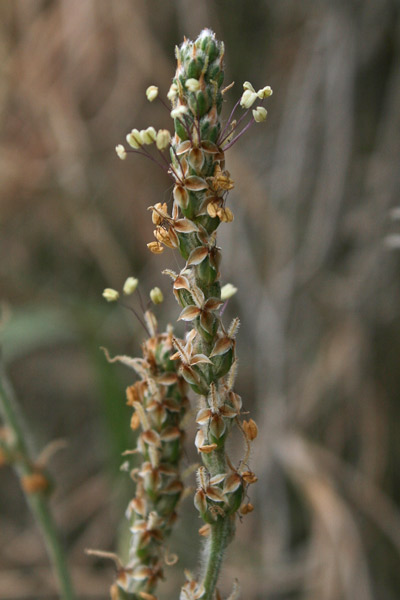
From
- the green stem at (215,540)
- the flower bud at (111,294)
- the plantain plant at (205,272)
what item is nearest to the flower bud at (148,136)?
the plantain plant at (205,272)

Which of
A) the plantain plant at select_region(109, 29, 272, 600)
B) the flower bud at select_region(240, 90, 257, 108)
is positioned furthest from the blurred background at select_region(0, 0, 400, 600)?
the flower bud at select_region(240, 90, 257, 108)

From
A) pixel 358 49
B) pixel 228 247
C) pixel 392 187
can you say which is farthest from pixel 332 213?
pixel 358 49

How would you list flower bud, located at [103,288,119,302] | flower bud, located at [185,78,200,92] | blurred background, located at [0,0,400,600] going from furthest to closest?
blurred background, located at [0,0,400,600]
flower bud, located at [103,288,119,302]
flower bud, located at [185,78,200,92]

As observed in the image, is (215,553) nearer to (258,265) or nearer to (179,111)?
(179,111)

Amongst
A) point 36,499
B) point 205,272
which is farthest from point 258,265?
point 205,272

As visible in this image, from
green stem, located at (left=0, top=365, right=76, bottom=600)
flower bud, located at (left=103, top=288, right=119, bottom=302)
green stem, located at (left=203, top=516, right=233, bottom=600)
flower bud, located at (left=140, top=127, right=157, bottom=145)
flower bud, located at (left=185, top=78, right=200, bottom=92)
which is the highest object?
flower bud, located at (left=140, top=127, right=157, bottom=145)

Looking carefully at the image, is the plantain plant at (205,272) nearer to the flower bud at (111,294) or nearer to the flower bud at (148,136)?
the flower bud at (148,136)

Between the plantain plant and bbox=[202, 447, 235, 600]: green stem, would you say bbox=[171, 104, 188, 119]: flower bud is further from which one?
bbox=[202, 447, 235, 600]: green stem

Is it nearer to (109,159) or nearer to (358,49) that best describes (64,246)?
Result: (109,159)
